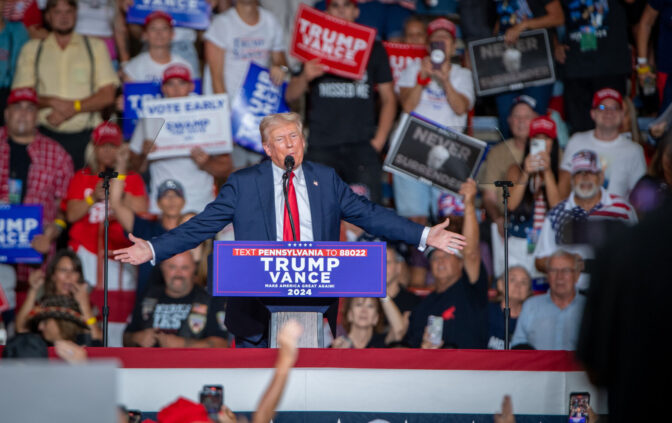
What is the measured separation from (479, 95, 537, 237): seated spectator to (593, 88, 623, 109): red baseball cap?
1.57 ft

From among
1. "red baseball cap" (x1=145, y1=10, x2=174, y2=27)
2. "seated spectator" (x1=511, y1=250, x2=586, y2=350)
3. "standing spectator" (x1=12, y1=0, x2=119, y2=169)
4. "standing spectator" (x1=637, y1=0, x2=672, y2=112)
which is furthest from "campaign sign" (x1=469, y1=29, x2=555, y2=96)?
"standing spectator" (x1=12, y1=0, x2=119, y2=169)

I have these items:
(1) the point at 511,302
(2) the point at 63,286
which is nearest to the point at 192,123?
(2) the point at 63,286

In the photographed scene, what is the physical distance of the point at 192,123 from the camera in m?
7.05

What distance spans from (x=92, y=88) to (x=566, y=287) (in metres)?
4.06

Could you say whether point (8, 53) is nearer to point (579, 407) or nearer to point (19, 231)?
point (19, 231)

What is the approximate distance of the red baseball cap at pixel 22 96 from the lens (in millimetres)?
7305

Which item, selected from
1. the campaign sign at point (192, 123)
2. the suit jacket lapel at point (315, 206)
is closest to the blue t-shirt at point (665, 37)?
the campaign sign at point (192, 123)

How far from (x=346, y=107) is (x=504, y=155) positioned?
6.02 ft

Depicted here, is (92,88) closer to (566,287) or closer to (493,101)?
(493,101)

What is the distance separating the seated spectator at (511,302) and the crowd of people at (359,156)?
0.05ft

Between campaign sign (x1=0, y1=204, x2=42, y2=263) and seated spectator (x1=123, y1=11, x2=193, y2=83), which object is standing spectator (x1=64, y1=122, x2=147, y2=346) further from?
seated spectator (x1=123, y1=11, x2=193, y2=83)

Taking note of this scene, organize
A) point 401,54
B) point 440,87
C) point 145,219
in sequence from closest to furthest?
point 145,219 < point 440,87 < point 401,54

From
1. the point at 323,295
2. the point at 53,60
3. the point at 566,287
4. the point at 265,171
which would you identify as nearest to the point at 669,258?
the point at 323,295

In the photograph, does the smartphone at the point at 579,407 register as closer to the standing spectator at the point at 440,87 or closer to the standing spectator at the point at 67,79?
the standing spectator at the point at 440,87
